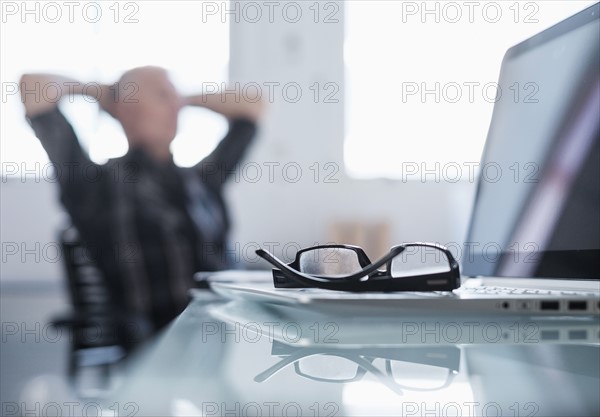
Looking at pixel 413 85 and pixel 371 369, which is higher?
pixel 413 85

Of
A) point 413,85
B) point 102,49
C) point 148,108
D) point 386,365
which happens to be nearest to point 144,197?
point 148,108

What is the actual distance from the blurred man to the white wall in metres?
0.74

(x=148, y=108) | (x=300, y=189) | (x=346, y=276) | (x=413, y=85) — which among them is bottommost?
(x=300, y=189)

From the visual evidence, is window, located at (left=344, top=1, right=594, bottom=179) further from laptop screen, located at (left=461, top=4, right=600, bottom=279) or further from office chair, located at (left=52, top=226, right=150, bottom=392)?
laptop screen, located at (left=461, top=4, right=600, bottom=279)

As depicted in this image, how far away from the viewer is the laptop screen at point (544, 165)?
0.65 metres

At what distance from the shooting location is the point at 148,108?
2197 mm

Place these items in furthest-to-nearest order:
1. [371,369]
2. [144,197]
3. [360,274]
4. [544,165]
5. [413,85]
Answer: [413,85]
[144,197]
[544,165]
[360,274]
[371,369]

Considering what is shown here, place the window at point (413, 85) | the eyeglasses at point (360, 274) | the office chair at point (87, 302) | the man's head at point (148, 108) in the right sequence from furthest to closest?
the window at point (413, 85)
the man's head at point (148, 108)
the office chair at point (87, 302)
the eyeglasses at point (360, 274)

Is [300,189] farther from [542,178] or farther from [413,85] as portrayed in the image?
[542,178]

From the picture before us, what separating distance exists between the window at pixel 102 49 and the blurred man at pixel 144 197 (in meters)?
0.65

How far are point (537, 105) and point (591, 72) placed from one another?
103 millimetres

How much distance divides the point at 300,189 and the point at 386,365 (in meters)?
2.75

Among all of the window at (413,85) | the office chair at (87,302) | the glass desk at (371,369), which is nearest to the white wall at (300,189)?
the window at (413,85)

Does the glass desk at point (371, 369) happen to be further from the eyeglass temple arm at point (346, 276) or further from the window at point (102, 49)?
the window at point (102, 49)
